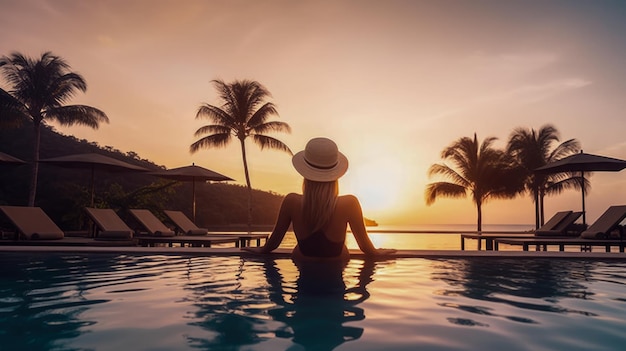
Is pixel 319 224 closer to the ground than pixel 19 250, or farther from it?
farther from it

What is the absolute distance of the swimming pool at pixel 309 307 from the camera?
107 inches

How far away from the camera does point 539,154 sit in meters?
28.9

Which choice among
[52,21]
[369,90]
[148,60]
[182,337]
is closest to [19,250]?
[182,337]

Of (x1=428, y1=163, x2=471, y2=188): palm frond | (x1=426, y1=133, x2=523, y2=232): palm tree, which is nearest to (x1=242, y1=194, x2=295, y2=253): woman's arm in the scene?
(x1=426, y1=133, x2=523, y2=232): palm tree

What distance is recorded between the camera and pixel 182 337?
2.77 metres

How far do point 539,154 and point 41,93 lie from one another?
30.6 metres

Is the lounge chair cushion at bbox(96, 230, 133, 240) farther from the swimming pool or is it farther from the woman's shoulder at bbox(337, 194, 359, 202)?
the woman's shoulder at bbox(337, 194, 359, 202)

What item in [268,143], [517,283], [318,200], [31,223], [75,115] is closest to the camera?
[517,283]

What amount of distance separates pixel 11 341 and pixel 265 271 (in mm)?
3441

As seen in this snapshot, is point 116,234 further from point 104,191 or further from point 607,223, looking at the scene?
point 104,191

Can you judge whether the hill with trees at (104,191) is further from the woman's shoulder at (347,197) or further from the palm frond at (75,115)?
the woman's shoulder at (347,197)

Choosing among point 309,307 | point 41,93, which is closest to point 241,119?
point 41,93

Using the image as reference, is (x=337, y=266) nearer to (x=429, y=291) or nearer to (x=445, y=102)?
(x=429, y=291)

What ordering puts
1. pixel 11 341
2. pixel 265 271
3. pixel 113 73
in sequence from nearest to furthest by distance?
1. pixel 11 341
2. pixel 265 271
3. pixel 113 73
